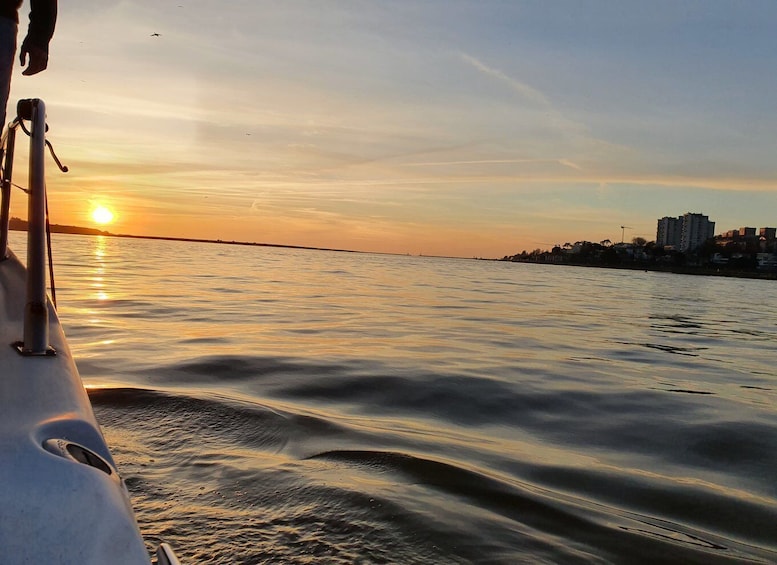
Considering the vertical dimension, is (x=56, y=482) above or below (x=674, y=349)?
above

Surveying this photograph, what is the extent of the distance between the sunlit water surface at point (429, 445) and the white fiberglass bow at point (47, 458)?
3.57 feet

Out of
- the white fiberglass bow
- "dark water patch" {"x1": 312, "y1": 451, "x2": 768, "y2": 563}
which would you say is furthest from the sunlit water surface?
the white fiberglass bow

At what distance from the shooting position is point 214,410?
474 cm

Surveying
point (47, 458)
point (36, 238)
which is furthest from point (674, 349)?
point (47, 458)

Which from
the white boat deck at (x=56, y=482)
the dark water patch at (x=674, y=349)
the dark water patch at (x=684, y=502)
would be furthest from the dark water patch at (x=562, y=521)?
the dark water patch at (x=674, y=349)

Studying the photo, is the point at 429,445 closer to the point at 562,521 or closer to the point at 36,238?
the point at 562,521

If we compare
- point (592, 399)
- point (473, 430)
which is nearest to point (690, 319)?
point (592, 399)

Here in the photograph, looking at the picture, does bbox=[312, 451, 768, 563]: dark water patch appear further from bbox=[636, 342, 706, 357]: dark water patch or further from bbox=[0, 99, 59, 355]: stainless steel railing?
bbox=[636, 342, 706, 357]: dark water patch

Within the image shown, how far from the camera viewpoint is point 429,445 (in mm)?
4281

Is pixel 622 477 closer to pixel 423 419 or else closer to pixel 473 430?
pixel 473 430

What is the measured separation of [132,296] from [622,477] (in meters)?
12.4

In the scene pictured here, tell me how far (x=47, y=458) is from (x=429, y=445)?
3.22 meters

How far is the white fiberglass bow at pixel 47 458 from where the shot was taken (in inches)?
44.5

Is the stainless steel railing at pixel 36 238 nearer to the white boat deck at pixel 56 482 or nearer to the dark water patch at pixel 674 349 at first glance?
the white boat deck at pixel 56 482
